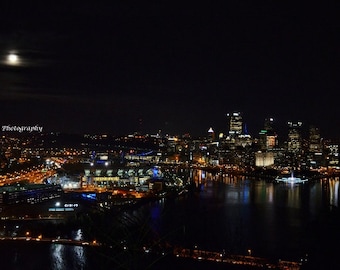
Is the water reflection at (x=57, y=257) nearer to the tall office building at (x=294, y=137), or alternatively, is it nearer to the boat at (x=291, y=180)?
the boat at (x=291, y=180)

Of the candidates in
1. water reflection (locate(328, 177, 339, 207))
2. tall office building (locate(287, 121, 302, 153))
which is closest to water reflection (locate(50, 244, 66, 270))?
water reflection (locate(328, 177, 339, 207))

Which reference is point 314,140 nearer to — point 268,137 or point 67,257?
point 268,137

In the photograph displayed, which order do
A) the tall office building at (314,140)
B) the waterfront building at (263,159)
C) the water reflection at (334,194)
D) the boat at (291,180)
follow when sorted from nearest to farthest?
the water reflection at (334,194) < the boat at (291,180) < the waterfront building at (263,159) < the tall office building at (314,140)

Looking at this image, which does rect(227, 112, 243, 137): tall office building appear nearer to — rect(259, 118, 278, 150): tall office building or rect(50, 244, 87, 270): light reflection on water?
rect(259, 118, 278, 150): tall office building

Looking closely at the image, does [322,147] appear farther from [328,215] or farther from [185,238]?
[185,238]

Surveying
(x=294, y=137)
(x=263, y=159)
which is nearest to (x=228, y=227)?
(x=263, y=159)

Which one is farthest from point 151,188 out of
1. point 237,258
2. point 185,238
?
point 237,258

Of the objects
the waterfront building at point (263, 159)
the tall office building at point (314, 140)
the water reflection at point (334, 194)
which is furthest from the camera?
the tall office building at point (314, 140)

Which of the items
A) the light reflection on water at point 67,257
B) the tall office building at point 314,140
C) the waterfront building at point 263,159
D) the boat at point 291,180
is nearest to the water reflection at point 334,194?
the boat at point 291,180

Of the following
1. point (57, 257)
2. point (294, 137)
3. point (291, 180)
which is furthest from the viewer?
point (294, 137)
